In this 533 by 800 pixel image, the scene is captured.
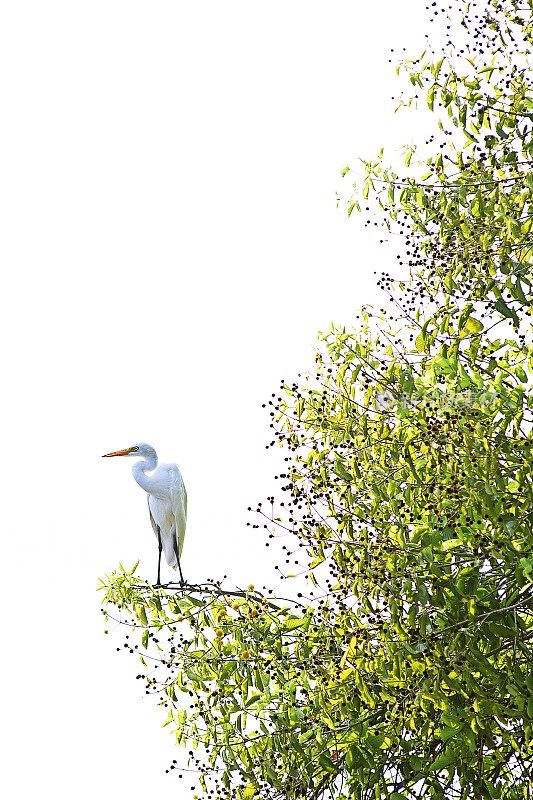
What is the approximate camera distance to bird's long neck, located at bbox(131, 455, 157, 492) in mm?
4473

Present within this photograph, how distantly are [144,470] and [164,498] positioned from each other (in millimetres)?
142

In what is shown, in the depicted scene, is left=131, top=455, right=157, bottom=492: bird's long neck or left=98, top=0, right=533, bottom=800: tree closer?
left=98, top=0, right=533, bottom=800: tree

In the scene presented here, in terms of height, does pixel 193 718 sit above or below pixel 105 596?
below

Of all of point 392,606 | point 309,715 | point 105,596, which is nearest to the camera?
point 392,606

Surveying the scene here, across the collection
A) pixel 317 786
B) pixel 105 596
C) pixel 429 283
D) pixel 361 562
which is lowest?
pixel 317 786

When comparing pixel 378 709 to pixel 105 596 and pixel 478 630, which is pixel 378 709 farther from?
pixel 105 596

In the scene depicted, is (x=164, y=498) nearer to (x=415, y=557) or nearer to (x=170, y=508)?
(x=170, y=508)

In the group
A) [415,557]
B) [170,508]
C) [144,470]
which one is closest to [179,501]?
[170,508]

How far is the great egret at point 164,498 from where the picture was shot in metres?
4.46

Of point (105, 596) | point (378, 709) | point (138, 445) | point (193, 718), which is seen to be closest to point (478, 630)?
point (378, 709)

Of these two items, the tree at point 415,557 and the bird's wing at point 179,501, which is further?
the bird's wing at point 179,501

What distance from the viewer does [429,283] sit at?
11.1ft

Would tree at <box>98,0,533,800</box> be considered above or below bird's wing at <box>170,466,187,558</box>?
below

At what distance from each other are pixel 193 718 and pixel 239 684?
0.81ft
